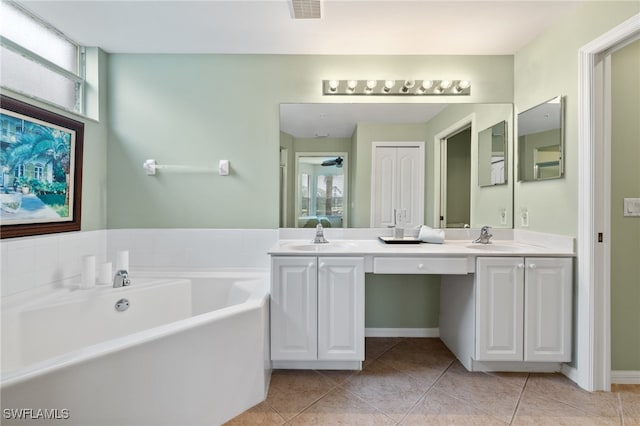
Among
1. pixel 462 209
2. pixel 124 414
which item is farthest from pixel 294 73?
pixel 124 414

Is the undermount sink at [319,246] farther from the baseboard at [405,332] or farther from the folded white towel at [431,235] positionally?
the baseboard at [405,332]

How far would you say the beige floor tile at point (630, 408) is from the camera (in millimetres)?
1623

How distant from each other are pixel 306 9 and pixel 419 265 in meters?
1.72

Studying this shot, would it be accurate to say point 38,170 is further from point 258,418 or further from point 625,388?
point 625,388

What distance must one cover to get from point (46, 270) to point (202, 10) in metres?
1.96

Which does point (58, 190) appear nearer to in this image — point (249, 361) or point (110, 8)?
point (110, 8)

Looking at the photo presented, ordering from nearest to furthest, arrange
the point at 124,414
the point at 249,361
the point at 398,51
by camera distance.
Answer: the point at 124,414, the point at 249,361, the point at 398,51

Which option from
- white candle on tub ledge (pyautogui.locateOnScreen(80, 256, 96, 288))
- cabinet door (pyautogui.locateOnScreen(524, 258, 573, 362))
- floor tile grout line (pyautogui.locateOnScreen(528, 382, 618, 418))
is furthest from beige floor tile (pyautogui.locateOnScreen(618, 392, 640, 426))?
white candle on tub ledge (pyautogui.locateOnScreen(80, 256, 96, 288))

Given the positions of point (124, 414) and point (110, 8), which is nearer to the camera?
point (124, 414)

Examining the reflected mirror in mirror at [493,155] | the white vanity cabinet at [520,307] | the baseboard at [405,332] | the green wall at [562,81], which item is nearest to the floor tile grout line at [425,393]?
the white vanity cabinet at [520,307]

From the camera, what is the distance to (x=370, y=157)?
2.49 metres

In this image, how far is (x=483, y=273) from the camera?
199 cm

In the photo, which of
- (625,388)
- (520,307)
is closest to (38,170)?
(520,307)

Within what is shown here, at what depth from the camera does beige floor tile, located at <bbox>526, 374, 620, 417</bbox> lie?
1711 mm
